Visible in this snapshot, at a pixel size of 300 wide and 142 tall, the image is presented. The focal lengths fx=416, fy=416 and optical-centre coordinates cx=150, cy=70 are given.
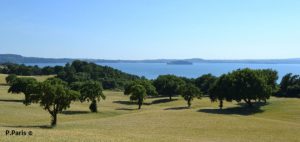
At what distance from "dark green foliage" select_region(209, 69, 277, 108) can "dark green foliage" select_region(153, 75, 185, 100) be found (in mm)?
35572

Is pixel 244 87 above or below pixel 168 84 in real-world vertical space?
above

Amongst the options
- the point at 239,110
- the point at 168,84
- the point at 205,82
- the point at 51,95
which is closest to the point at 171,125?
the point at 51,95

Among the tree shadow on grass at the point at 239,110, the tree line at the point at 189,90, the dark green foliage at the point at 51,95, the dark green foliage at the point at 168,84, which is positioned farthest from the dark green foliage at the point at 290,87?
the dark green foliage at the point at 51,95

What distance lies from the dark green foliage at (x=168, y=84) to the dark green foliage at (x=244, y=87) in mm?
35572

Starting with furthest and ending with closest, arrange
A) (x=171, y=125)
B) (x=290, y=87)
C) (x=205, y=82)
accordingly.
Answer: (x=205, y=82) < (x=290, y=87) < (x=171, y=125)

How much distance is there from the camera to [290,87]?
4267 inches

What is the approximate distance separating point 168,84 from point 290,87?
107 ft

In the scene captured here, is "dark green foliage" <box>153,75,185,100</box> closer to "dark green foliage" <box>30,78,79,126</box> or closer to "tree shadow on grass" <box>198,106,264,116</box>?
"tree shadow on grass" <box>198,106,264,116</box>

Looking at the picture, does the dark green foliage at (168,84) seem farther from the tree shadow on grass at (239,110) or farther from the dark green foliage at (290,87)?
the tree shadow on grass at (239,110)

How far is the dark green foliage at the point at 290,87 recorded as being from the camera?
10766 cm

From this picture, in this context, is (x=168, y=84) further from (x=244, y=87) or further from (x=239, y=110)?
(x=239, y=110)

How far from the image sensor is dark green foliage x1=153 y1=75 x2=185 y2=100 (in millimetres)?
116562

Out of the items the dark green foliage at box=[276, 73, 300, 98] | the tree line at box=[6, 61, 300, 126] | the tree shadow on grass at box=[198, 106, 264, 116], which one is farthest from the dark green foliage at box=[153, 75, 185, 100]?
the tree shadow on grass at box=[198, 106, 264, 116]

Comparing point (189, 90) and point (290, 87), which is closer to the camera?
point (189, 90)
